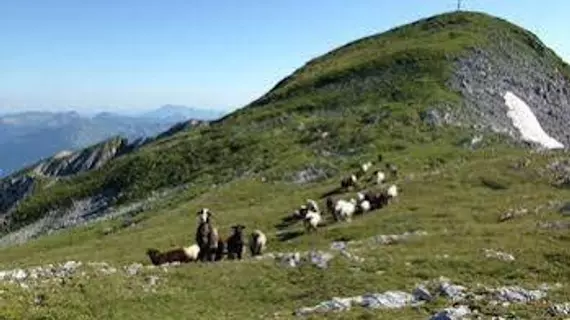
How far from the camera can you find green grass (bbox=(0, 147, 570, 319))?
112ft

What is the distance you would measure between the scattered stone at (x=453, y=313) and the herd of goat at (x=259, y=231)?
17525mm

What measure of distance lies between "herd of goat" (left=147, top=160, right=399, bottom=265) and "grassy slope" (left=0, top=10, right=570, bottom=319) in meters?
2.16

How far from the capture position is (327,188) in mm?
75375

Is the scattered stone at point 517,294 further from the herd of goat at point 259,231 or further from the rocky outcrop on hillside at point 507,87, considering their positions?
the rocky outcrop on hillside at point 507,87

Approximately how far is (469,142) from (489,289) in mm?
54777

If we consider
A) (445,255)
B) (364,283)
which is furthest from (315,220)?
(364,283)

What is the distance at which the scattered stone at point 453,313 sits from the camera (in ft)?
94.4

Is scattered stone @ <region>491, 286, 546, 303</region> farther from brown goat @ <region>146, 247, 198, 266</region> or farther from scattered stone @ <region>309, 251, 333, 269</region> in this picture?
brown goat @ <region>146, 247, 198, 266</region>

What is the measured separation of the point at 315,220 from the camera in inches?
2260

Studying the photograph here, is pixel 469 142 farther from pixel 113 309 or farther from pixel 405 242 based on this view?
pixel 113 309

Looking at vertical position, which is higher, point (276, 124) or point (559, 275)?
point (276, 124)

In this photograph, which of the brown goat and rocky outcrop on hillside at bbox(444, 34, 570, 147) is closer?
the brown goat

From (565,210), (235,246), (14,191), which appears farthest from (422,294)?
(14,191)

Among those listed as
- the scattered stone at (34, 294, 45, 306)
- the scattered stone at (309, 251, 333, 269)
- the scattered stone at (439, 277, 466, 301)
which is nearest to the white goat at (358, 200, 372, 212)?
the scattered stone at (309, 251, 333, 269)
